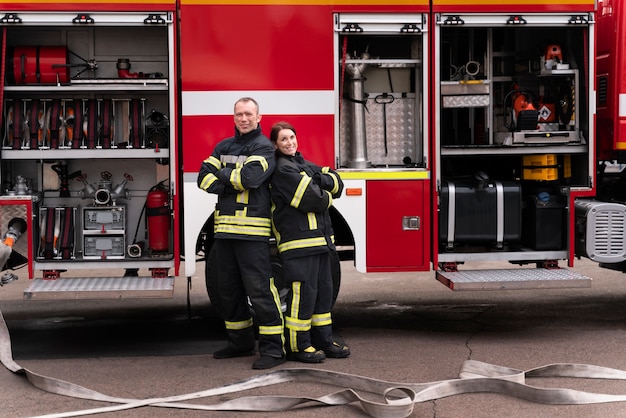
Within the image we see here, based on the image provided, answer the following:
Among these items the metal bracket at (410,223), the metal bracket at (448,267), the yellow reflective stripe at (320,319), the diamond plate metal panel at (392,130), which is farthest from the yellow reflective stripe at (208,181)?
the metal bracket at (448,267)

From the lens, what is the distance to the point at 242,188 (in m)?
6.56

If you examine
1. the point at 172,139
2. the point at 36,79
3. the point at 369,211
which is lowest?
the point at 369,211

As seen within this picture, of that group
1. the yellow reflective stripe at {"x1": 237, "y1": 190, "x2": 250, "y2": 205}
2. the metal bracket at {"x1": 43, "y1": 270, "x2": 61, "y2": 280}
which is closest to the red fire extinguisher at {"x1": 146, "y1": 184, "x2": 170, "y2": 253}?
the metal bracket at {"x1": 43, "y1": 270, "x2": 61, "y2": 280}

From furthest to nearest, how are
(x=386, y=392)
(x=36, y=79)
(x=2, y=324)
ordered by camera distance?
1. (x=36, y=79)
2. (x=2, y=324)
3. (x=386, y=392)

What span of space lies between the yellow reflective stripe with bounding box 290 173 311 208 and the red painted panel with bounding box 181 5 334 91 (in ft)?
3.39

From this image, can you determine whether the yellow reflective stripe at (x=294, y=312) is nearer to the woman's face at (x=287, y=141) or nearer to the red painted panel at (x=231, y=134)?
the woman's face at (x=287, y=141)

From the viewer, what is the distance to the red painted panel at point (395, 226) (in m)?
7.40

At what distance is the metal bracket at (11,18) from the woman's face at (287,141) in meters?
2.20

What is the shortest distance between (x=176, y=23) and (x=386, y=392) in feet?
11.2

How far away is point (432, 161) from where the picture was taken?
24.5ft

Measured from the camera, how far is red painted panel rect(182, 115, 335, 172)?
7.27 meters

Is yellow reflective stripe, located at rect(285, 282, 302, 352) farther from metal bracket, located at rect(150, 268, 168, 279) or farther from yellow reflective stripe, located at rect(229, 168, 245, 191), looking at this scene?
metal bracket, located at rect(150, 268, 168, 279)

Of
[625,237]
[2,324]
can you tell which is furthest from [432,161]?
[2,324]

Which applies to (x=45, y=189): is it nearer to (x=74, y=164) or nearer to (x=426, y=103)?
(x=74, y=164)
